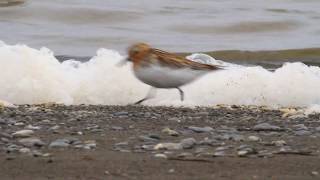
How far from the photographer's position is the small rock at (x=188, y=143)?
18.4 ft

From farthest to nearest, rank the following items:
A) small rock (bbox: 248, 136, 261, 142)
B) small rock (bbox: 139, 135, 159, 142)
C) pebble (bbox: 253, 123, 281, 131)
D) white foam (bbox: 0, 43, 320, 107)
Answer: white foam (bbox: 0, 43, 320, 107)
pebble (bbox: 253, 123, 281, 131)
small rock (bbox: 248, 136, 261, 142)
small rock (bbox: 139, 135, 159, 142)

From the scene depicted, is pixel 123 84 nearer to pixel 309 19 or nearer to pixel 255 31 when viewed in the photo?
pixel 255 31

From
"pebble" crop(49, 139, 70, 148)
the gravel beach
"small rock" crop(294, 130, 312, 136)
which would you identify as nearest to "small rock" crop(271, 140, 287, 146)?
the gravel beach

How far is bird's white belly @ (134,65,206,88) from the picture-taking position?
7.36m

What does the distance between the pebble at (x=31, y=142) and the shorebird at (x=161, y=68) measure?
70.2 inches

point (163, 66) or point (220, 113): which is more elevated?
point (163, 66)

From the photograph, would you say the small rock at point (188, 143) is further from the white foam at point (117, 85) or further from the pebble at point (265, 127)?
the white foam at point (117, 85)

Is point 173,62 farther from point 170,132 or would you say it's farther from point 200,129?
point 170,132

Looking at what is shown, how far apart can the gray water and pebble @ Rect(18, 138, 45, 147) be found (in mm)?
8983

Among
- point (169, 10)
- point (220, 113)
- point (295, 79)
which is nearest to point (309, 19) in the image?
point (169, 10)

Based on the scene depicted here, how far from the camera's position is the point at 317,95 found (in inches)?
365

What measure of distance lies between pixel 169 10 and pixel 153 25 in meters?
1.81

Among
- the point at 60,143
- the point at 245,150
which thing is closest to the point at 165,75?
the point at 60,143

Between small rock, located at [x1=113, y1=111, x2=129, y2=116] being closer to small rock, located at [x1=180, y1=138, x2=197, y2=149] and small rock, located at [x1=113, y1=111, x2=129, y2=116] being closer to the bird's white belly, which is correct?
the bird's white belly
